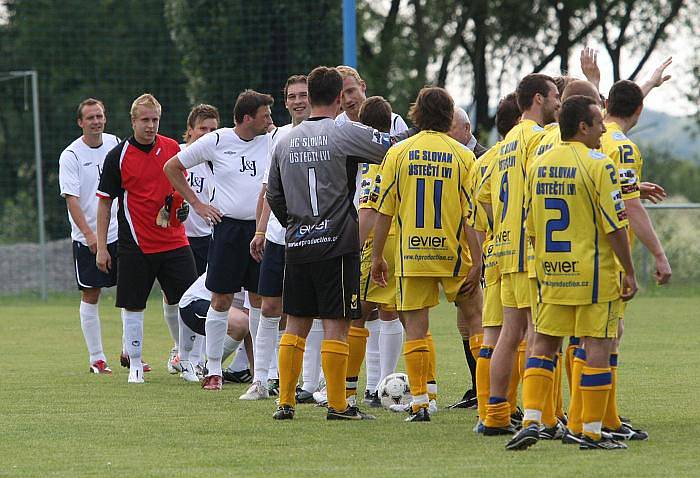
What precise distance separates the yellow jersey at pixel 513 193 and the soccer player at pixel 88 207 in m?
5.15

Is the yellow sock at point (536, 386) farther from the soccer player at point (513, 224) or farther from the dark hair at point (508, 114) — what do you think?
the dark hair at point (508, 114)

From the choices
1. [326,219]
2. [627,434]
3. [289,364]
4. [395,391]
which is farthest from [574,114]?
[395,391]

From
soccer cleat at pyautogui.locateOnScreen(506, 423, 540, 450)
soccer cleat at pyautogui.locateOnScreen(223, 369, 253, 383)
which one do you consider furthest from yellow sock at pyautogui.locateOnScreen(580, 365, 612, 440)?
soccer cleat at pyautogui.locateOnScreen(223, 369, 253, 383)

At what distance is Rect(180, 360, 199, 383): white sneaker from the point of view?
10.6m

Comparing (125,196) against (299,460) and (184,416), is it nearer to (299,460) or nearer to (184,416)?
(184,416)

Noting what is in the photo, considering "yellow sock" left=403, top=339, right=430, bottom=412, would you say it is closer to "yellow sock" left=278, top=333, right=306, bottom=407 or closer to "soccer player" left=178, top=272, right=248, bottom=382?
"yellow sock" left=278, top=333, right=306, bottom=407

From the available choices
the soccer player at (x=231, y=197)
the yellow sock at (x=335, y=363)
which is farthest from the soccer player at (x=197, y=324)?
the yellow sock at (x=335, y=363)

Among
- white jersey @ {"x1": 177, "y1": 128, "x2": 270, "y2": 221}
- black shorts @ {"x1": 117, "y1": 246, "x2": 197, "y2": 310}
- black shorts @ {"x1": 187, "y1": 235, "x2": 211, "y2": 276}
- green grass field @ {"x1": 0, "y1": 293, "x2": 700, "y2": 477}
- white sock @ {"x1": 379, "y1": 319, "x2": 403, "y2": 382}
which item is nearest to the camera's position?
green grass field @ {"x1": 0, "y1": 293, "x2": 700, "y2": 477}

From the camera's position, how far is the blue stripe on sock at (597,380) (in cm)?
664

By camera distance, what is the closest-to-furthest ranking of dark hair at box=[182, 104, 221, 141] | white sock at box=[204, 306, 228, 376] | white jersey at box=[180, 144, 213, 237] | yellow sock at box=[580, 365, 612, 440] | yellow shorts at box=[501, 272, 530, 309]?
1. yellow sock at box=[580, 365, 612, 440]
2. yellow shorts at box=[501, 272, 530, 309]
3. white sock at box=[204, 306, 228, 376]
4. dark hair at box=[182, 104, 221, 141]
5. white jersey at box=[180, 144, 213, 237]

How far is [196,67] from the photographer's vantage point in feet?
79.2

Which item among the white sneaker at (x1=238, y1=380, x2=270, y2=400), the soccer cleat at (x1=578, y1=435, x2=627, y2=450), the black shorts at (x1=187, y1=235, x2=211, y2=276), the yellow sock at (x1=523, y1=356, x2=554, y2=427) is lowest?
the white sneaker at (x1=238, y1=380, x2=270, y2=400)

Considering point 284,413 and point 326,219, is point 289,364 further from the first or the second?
point 326,219

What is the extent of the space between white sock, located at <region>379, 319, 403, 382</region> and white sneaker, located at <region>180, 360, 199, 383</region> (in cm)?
217
